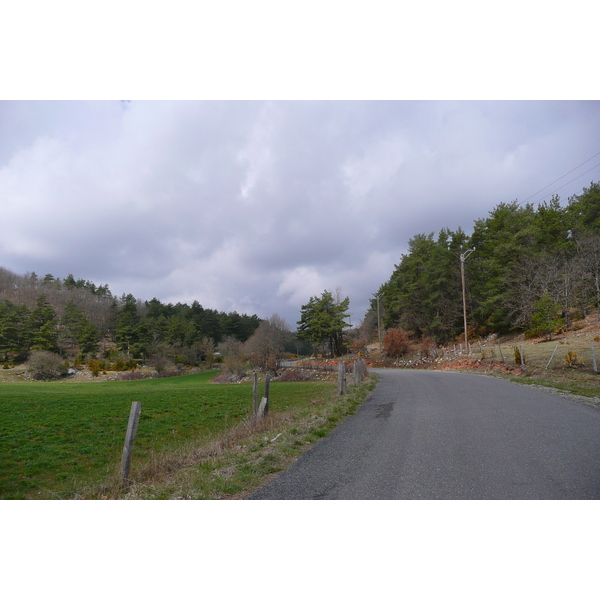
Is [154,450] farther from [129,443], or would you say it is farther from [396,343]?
[396,343]

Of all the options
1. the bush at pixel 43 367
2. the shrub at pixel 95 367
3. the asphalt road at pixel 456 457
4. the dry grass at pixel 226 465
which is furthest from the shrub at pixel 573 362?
the bush at pixel 43 367

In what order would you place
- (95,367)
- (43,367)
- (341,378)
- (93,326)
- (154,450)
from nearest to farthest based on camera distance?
(154,450) < (341,378) < (43,367) < (95,367) < (93,326)

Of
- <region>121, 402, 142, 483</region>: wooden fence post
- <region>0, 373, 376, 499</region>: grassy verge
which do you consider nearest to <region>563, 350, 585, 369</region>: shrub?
<region>0, 373, 376, 499</region>: grassy verge

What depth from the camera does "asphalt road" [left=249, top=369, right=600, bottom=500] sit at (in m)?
4.63

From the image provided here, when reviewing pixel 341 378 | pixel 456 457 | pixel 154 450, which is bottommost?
pixel 154 450

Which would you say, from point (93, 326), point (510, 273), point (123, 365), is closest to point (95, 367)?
point (123, 365)

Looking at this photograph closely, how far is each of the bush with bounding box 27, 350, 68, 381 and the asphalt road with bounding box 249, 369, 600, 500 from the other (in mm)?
58190

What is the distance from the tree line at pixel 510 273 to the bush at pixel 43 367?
5274 cm

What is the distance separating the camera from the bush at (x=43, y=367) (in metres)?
53.0

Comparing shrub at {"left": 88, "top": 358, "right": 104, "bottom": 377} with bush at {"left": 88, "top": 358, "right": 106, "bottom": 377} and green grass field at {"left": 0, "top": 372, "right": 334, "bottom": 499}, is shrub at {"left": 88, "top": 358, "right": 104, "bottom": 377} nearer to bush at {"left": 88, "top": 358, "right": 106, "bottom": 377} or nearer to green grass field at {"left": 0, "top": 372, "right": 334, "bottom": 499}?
bush at {"left": 88, "top": 358, "right": 106, "bottom": 377}

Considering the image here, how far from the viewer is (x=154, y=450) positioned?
9.95m

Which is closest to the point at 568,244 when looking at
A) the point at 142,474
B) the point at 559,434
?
the point at 559,434

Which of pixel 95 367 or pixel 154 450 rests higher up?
pixel 154 450

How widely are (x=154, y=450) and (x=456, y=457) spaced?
7775 millimetres
